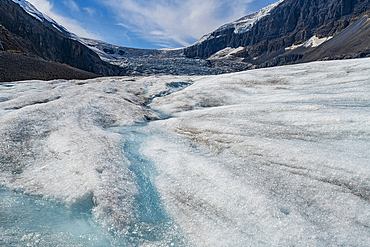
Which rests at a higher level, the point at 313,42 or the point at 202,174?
the point at 313,42

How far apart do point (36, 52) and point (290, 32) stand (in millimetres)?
183713

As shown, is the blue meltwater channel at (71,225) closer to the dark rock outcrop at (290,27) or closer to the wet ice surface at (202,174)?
the wet ice surface at (202,174)

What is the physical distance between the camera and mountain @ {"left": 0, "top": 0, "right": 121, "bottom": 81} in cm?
2016

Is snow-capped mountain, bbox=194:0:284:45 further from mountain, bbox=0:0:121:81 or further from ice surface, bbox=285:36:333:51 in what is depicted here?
mountain, bbox=0:0:121:81

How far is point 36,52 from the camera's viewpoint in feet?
142

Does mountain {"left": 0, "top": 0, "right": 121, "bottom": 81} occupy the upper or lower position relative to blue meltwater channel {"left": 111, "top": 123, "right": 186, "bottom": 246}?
upper

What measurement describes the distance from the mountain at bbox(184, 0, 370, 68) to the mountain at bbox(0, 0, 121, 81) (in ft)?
275

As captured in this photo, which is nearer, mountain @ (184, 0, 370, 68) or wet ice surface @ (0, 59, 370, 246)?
wet ice surface @ (0, 59, 370, 246)

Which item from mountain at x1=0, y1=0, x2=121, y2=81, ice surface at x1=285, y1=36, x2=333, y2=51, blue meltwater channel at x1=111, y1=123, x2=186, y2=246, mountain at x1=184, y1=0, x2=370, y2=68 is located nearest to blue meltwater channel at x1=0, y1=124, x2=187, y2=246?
blue meltwater channel at x1=111, y1=123, x2=186, y2=246

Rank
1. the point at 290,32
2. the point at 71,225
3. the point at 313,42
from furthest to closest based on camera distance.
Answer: the point at 290,32 < the point at 313,42 < the point at 71,225

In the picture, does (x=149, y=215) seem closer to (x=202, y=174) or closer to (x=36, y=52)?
(x=202, y=174)

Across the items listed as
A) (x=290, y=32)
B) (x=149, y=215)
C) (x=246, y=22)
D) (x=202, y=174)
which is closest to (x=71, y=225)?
(x=149, y=215)

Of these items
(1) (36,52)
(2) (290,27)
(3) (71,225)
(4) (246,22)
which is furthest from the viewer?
(4) (246,22)

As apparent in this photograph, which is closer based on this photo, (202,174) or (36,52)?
(202,174)
